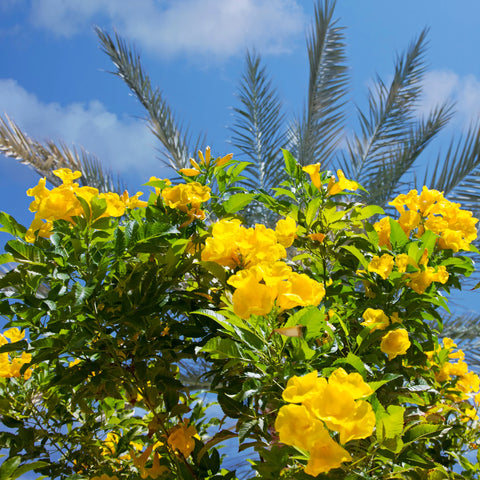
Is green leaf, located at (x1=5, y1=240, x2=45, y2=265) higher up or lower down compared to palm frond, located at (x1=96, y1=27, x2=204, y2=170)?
lower down

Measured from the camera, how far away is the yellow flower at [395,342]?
0.84 metres

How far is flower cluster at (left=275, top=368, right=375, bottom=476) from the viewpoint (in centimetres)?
52

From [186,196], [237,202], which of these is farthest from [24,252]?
[237,202]

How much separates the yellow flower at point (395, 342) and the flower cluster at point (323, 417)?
0.34 metres

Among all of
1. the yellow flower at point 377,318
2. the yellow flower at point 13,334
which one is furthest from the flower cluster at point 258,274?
the yellow flower at point 13,334

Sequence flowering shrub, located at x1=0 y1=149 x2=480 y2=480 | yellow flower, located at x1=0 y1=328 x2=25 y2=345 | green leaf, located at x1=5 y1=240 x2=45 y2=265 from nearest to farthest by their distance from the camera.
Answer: flowering shrub, located at x1=0 y1=149 x2=480 y2=480 < green leaf, located at x1=5 y1=240 x2=45 y2=265 < yellow flower, located at x1=0 y1=328 x2=25 y2=345

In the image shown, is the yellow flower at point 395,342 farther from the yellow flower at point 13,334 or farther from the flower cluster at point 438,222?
the yellow flower at point 13,334

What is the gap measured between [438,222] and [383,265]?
0.87 feet

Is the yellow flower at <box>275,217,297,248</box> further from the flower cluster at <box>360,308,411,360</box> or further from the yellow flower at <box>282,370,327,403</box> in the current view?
the yellow flower at <box>282,370,327,403</box>

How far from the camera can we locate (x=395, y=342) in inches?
33.4

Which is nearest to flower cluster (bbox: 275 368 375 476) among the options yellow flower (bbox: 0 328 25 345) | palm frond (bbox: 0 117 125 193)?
yellow flower (bbox: 0 328 25 345)

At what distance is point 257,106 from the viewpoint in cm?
611

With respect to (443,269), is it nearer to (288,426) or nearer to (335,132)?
(288,426)

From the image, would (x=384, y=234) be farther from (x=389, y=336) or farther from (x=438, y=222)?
(x=389, y=336)
